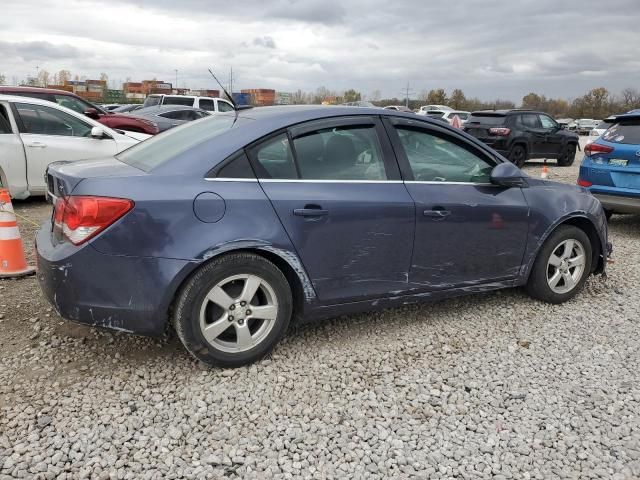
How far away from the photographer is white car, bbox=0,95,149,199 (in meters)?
7.08

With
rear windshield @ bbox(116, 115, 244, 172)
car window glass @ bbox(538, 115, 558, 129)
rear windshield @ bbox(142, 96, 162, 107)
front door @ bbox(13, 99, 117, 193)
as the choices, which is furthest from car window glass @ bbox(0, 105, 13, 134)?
rear windshield @ bbox(142, 96, 162, 107)

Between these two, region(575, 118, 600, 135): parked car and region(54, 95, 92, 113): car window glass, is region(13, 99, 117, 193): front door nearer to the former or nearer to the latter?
region(54, 95, 92, 113): car window glass

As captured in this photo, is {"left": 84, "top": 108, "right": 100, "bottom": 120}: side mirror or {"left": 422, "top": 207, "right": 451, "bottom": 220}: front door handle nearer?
{"left": 422, "top": 207, "right": 451, "bottom": 220}: front door handle

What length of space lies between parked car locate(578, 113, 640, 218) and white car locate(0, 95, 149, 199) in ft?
21.9

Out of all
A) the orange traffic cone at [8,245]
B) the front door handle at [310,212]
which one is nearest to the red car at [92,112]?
the orange traffic cone at [8,245]

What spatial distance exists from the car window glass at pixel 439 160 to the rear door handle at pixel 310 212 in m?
0.79

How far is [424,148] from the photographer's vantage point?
3752mm

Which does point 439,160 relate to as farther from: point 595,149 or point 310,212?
point 595,149

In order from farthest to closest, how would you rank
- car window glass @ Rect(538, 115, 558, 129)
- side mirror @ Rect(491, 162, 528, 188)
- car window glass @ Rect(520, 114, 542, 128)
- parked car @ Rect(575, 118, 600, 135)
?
parked car @ Rect(575, 118, 600, 135), car window glass @ Rect(538, 115, 558, 129), car window glass @ Rect(520, 114, 542, 128), side mirror @ Rect(491, 162, 528, 188)

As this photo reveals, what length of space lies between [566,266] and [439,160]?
1571 mm

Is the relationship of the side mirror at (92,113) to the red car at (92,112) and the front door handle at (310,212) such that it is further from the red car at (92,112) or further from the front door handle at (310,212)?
the front door handle at (310,212)

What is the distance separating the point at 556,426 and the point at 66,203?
→ 114 inches

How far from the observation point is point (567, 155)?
53.2 feet

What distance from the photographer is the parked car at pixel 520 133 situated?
565 inches
